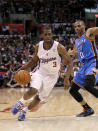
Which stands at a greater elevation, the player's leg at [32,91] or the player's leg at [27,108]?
the player's leg at [32,91]

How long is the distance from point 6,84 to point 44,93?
28.4 ft

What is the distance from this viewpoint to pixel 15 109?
4898mm

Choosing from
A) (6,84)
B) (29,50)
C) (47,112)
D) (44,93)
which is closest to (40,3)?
(29,50)

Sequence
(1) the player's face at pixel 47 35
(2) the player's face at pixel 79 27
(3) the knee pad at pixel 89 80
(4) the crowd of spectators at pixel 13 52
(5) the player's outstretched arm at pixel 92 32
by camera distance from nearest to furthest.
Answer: (5) the player's outstretched arm at pixel 92 32, (3) the knee pad at pixel 89 80, (1) the player's face at pixel 47 35, (2) the player's face at pixel 79 27, (4) the crowd of spectators at pixel 13 52

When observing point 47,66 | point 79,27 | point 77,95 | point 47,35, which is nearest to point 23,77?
point 47,66

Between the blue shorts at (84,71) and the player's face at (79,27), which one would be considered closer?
the blue shorts at (84,71)

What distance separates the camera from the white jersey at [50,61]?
16.7 ft

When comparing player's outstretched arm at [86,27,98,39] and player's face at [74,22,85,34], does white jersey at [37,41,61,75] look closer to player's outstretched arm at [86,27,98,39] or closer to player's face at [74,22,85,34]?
player's face at [74,22,85,34]

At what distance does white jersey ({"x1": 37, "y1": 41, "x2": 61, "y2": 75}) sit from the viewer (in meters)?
5.09

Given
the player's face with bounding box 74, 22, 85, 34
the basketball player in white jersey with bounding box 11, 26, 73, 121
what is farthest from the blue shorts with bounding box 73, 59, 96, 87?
the player's face with bounding box 74, 22, 85, 34

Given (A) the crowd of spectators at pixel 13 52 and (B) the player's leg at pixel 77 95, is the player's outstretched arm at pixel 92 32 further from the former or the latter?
(A) the crowd of spectators at pixel 13 52

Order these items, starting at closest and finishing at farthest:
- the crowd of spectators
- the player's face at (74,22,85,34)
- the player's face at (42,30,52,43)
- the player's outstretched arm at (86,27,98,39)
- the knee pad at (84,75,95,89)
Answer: the player's outstretched arm at (86,27,98,39) < the knee pad at (84,75,95,89) < the player's face at (42,30,52,43) < the player's face at (74,22,85,34) < the crowd of spectators

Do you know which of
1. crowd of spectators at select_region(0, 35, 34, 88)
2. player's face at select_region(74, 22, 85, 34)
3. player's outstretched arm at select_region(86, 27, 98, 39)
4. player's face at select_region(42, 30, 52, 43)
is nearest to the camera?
player's outstretched arm at select_region(86, 27, 98, 39)

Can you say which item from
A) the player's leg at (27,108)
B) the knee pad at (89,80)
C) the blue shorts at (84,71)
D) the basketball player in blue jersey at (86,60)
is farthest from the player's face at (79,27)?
the player's leg at (27,108)
